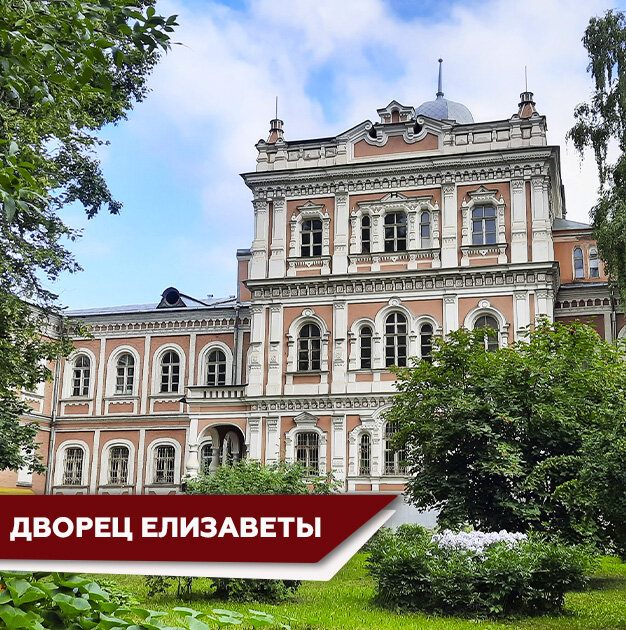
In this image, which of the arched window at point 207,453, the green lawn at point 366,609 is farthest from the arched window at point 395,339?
the green lawn at point 366,609

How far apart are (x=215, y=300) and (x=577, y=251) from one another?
16.2 meters

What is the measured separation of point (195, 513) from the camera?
1.80 meters

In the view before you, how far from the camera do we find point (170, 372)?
3403 centimetres

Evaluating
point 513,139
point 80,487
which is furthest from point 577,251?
point 80,487

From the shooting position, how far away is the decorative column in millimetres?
28406

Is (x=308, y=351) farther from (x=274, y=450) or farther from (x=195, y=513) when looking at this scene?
Answer: (x=195, y=513)

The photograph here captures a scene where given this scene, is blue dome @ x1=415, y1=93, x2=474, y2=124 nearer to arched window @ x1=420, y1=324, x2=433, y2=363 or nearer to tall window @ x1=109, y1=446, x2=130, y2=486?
arched window @ x1=420, y1=324, x2=433, y2=363

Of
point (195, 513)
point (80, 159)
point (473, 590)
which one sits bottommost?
point (473, 590)

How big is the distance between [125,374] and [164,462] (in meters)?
4.04

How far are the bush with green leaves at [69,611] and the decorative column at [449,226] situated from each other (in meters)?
26.2

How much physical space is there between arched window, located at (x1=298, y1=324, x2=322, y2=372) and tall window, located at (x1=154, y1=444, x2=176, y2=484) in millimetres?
7379

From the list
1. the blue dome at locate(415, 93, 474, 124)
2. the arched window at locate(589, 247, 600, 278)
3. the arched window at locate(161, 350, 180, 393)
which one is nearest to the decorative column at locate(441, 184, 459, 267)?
the arched window at locate(589, 247, 600, 278)

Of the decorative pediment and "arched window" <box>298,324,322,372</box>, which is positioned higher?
"arched window" <box>298,324,322,372</box>

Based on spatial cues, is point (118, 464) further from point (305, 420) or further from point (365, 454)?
point (365, 454)
